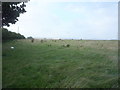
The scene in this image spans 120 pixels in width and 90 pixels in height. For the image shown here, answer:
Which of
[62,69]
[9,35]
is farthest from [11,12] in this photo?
[62,69]

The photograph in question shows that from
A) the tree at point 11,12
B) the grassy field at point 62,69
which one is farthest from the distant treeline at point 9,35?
the grassy field at point 62,69

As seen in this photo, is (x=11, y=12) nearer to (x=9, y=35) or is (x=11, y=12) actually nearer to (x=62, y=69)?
(x=9, y=35)

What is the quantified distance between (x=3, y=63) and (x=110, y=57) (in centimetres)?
537

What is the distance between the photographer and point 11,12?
14867 millimetres

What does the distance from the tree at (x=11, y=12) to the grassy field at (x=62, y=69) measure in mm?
5299

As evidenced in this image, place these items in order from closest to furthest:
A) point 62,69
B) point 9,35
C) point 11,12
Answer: point 62,69 → point 11,12 → point 9,35

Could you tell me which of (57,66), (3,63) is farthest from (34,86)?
(3,63)

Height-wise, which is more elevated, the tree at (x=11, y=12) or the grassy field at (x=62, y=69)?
the tree at (x=11, y=12)

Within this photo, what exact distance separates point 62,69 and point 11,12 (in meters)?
8.65

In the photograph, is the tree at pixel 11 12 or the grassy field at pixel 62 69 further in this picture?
the tree at pixel 11 12

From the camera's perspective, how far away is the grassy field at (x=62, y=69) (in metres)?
6.95

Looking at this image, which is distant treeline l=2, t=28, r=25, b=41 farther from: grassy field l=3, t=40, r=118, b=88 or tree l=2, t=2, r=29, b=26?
grassy field l=3, t=40, r=118, b=88

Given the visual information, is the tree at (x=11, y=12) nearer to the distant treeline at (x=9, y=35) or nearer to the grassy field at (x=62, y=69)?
the distant treeline at (x=9, y=35)

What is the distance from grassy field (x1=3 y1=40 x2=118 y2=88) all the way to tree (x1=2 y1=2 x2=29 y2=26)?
209 inches
